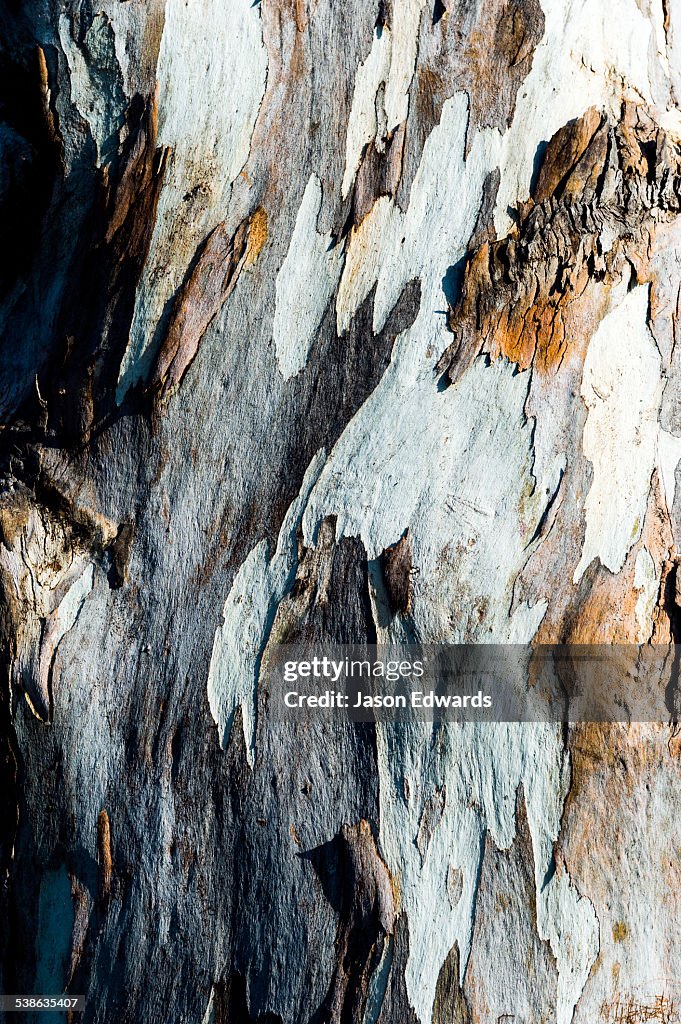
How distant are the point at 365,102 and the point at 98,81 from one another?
0.42 m

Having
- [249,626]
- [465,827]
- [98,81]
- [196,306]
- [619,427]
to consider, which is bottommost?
[465,827]

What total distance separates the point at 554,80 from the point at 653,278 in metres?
0.29

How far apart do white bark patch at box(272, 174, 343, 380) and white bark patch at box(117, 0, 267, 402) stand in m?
0.12

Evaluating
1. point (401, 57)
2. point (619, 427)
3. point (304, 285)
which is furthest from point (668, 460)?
point (401, 57)

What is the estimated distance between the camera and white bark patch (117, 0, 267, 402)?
3.63 ft

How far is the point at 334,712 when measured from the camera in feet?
3.30

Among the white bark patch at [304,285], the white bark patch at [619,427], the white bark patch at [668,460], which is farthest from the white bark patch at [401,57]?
A: the white bark patch at [668,460]

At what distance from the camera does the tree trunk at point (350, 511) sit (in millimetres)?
966

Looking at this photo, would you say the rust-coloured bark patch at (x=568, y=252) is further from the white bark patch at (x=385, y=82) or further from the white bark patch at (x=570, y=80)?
the white bark patch at (x=385, y=82)

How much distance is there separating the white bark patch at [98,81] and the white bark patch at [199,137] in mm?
111

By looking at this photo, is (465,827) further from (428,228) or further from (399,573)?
(428,228)

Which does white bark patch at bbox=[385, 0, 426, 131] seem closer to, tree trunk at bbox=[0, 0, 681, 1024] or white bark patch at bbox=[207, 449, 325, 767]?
tree trunk at bbox=[0, 0, 681, 1024]

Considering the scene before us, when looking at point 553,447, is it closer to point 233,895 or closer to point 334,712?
point 334,712

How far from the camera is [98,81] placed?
119 cm
